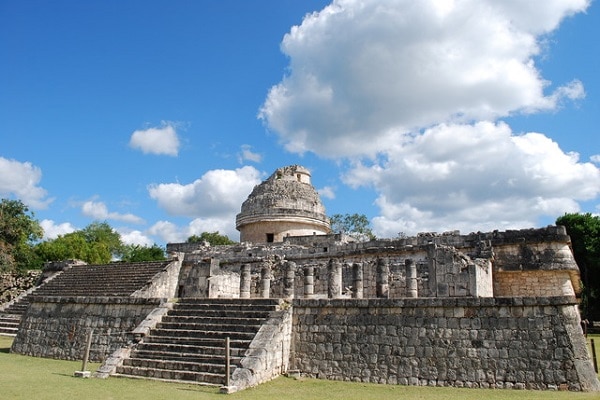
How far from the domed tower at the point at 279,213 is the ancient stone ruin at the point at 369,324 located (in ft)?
19.0

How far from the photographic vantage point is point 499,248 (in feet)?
56.4

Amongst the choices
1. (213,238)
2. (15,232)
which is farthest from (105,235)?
(15,232)

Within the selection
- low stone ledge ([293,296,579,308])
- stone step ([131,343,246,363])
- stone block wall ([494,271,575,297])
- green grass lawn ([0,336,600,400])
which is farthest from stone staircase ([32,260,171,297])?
stone block wall ([494,271,575,297])

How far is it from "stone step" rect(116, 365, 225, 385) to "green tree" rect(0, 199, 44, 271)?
70.2 ft

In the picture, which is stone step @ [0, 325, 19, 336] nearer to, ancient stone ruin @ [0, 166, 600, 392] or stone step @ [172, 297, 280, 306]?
ancient stone ruin @ [0, 166, 600, 392]

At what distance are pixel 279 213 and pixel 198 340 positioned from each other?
13665mm

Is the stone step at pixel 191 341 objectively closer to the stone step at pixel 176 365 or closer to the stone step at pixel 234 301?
the stone step at pixel 176 365

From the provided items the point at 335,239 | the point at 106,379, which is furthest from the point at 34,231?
the point at 106,379

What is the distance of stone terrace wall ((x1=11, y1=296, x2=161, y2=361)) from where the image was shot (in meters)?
13.9

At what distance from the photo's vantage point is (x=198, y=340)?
37.7 feet

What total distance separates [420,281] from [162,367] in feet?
25.7

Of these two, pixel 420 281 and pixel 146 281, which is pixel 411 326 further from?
pixel 146 281

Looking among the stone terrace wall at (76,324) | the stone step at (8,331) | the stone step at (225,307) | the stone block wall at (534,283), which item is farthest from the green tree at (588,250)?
the stone step at (8,331)

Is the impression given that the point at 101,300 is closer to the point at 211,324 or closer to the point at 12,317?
the point at 211,324
